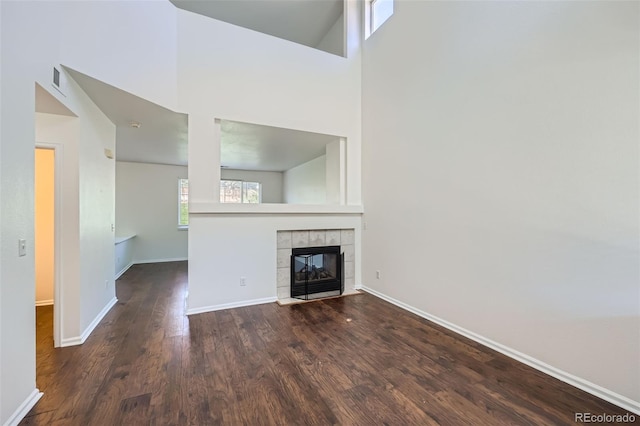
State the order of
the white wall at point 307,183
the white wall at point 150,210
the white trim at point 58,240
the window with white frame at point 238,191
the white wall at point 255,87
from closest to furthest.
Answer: the white trim at point 58,240 < the white wall at point 255,87 < the white wall at point 307,183 < the white wall at point 150,210 < the window with white frame at point 238,191

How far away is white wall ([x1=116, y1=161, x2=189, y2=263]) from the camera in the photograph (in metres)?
6.89

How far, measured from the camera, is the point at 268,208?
3982 mm

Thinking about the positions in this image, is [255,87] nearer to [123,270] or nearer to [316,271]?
[316,271]

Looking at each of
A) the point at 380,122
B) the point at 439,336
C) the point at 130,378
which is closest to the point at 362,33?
the point at 380,122

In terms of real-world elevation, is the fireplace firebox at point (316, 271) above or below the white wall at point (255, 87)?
below

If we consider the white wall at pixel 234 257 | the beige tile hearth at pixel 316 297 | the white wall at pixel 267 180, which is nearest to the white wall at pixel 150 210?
the white wall at pixel 267 180

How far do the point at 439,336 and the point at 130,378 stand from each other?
9.36ft

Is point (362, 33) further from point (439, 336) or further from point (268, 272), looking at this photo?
point (439, 336)

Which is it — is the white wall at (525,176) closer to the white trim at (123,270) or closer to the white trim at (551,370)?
the white trim at (551,370)

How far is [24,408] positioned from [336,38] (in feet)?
21.3

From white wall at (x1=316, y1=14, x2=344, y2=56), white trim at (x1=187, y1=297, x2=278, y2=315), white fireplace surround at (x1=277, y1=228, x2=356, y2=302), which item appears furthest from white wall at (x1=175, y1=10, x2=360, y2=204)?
white trim at (x1=187, y1=297, x2=278, y2=315)

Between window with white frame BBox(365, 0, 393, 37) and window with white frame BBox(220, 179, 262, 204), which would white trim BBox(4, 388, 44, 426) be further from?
window with white frame BBox(220, 179, 262, 204)

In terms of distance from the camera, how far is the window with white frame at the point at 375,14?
421cm

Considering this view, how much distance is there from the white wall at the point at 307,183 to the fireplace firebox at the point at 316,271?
1.95 meters
